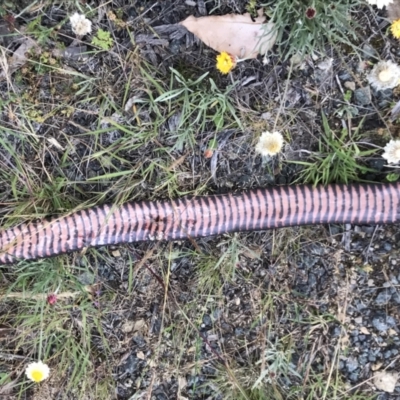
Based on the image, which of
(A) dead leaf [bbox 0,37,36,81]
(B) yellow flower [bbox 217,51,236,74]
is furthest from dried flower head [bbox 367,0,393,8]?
(A) dead leaf [bbox 0,37,36,81]

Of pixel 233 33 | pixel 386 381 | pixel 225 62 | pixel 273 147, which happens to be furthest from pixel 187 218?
pixel 386 381

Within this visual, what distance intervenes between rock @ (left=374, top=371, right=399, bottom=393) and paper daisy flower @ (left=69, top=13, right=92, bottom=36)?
2.29 meters

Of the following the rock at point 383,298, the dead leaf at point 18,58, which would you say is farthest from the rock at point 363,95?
the dead leaf at point 18,58

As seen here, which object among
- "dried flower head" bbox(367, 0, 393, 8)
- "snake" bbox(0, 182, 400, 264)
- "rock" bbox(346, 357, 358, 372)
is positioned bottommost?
"rock" bbox(346, 357, 358, 372)

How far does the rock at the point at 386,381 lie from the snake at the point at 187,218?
79 cm

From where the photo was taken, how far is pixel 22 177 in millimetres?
3275

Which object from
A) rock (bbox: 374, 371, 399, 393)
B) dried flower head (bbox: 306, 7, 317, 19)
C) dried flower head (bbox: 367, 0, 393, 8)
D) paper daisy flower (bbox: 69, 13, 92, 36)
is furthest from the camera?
rock (bbox: 374, 371, 399, 393)

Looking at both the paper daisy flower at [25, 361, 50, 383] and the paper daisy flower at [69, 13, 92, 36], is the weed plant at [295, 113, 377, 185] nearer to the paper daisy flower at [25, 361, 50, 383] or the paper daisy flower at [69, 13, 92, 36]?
the paper daisy flower at [69, 13, 92, 36]

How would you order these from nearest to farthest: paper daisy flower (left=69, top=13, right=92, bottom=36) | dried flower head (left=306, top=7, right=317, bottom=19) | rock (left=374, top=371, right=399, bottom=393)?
dried flower head (left=306, top=7, right=317, bottom=19) → paper daisy flower (left=69, top=13, right=92, bottom=36) → rock (left=374, top=371, right=399, bottom=393)

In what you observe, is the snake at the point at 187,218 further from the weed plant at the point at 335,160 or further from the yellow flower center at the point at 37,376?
the yellow flower center at the point at 37,376

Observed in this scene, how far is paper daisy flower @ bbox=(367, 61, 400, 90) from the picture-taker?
3.05 m

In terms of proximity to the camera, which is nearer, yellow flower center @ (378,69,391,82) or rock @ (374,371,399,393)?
yellow flower center @ (378,69,391,82)

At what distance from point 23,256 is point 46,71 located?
95cm

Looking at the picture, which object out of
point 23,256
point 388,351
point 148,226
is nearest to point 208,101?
point 148,226
